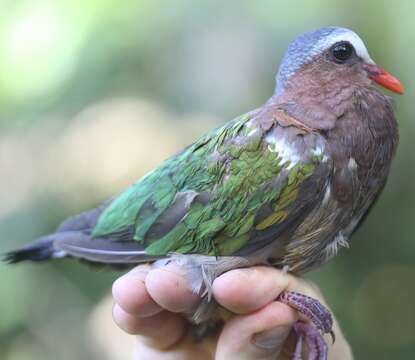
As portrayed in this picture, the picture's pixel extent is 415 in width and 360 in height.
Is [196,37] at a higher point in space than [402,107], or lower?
higher

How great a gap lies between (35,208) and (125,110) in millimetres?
1063

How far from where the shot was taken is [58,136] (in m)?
4.70

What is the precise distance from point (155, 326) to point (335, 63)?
1.36 m

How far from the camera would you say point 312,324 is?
2229mm

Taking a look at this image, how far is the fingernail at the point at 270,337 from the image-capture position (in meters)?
2.09

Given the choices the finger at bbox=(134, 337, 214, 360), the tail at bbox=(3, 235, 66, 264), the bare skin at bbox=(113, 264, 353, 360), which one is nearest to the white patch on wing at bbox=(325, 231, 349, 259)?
the bare skin at bbox=(113, 264, 353, 360)

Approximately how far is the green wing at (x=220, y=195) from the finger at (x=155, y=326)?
32 centimetres

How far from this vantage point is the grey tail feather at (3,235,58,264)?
2889 mm

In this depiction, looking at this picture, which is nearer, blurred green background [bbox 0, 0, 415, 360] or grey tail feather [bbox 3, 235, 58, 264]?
grey tail feather [bbox 3, 235, 58, 264]

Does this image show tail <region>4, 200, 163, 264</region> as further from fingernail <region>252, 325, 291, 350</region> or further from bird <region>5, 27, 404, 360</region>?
fingernail <region>252, 325, 291, 350</region>

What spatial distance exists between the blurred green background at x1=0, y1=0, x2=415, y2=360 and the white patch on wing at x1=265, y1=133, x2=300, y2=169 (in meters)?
2.13

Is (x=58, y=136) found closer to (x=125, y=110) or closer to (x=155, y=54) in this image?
(x=125, y=110)

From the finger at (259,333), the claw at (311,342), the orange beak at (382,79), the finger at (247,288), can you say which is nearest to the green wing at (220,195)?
the finger at (247,288)

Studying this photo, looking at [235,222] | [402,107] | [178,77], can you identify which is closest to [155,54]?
[178,77]
